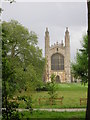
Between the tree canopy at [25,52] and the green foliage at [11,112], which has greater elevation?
the tree canopy at [25,52]

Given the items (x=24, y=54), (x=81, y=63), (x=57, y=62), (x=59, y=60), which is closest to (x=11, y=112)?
(x=81, y=63)

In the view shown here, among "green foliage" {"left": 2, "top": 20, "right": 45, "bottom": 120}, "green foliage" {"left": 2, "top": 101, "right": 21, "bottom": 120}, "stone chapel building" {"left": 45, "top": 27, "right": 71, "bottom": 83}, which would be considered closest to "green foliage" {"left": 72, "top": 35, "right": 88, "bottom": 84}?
"green foliage" {"left": 2, "top": 20, "right": 45, "bottom": 120}

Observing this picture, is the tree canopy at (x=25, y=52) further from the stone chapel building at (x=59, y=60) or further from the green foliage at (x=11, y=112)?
the stone chapel building at (x=59, y=60)

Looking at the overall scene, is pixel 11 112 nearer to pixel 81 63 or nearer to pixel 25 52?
pixel 81 63

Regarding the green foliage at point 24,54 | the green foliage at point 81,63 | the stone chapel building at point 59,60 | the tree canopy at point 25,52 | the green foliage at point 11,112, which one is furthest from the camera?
the stone chapel building at point 59,60

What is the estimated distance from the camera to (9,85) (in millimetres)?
5156

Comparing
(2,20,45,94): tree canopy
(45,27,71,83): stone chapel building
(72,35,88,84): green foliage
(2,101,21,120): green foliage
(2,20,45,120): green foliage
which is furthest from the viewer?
(45,27,71,83): stone chapel building

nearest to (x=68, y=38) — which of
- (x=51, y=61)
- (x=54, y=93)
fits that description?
(x=51, y=61)

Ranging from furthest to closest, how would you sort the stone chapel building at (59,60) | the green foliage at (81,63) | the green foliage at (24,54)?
1. the stone chapel building at (59,60)
2. the green foliage at (24,54)
3. the green foliage at (81,63)

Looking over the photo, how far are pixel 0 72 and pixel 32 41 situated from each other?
21.1m

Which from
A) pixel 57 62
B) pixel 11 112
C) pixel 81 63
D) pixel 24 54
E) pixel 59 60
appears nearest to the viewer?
pixel 11 112

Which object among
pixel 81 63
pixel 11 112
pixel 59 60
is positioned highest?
pixel 59 60

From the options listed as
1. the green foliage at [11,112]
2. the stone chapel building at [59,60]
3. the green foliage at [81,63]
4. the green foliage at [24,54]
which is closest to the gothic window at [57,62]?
the stone chapel building at [59,60]

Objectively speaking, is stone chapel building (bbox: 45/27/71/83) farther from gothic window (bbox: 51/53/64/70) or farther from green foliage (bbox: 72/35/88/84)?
green foliage (bbox: 72/35/88/84)
